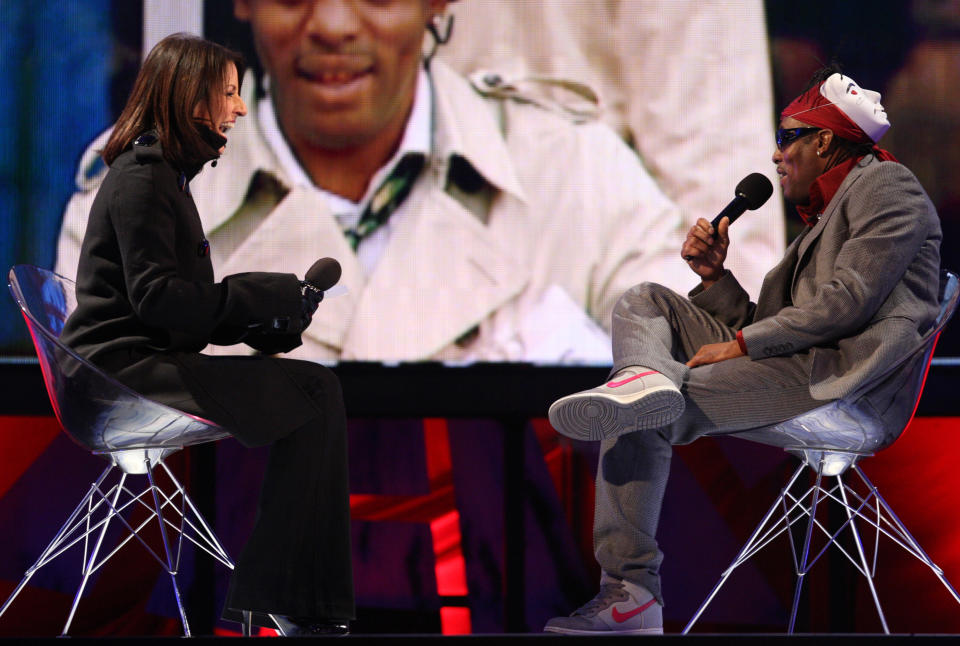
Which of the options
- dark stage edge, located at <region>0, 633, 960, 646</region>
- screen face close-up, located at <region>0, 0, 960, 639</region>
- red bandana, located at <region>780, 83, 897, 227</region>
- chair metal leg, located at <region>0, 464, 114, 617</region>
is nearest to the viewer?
dark stage edge, located at <region>0, 633, 960, 646</region>

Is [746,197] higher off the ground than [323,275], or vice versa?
[746,197]

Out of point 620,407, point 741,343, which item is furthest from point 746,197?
point 620,407

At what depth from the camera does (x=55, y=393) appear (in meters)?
2.20

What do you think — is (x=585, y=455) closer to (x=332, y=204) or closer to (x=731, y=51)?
(x=332, y=204)

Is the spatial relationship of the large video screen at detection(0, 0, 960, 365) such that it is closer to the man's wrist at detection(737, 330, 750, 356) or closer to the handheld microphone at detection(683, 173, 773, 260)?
the handheld microphone at detection(683, 173, 773, 260)

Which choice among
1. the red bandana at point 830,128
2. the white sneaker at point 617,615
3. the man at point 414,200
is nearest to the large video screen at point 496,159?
the man at point 414,200

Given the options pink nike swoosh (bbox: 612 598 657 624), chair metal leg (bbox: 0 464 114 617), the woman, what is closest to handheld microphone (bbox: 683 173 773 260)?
pink nike swoosh (bbox: 612 598 657 624)

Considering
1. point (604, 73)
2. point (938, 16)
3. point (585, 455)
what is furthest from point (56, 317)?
point (938, 16)

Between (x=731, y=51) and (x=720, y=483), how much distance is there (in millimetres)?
1390

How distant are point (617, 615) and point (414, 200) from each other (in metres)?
1.67

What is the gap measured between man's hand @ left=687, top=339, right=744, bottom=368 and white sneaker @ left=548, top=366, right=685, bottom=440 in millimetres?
208

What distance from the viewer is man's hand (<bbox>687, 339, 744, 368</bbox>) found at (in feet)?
7.72

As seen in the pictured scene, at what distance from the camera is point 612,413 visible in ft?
7.03

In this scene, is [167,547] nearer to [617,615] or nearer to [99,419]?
[99,419]
